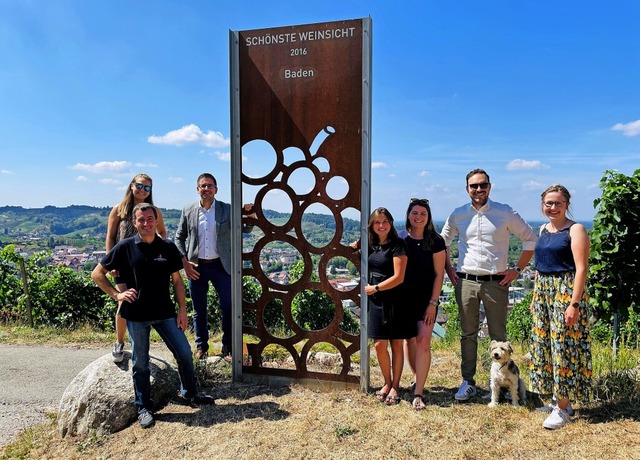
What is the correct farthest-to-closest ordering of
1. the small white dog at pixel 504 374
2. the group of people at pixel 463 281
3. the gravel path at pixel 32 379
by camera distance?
the gravel path at pixel 32 379 < the small white dog at pixel 504 374 < the group of people at pixel 463 281

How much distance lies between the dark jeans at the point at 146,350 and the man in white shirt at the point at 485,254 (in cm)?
250

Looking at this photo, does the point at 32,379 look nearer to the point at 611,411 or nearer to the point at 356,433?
the point at 356,433

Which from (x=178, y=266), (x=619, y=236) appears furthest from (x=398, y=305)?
(x=619, y=236)

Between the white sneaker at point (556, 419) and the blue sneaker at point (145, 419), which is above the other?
the white sneaker at point (556, 419)

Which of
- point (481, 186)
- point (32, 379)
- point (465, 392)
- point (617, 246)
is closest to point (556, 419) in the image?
point (465, 392)

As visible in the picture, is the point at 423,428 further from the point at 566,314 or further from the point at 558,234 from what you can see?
the point at 558,234

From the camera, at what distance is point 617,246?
195 inches

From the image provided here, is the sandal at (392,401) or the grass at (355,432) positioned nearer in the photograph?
the grass at (355,432)

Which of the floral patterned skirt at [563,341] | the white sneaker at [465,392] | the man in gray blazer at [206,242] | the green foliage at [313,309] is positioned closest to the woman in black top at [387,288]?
the white sneaker at [465,392]

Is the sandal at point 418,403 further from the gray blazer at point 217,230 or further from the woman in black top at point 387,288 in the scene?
the gray blazer at point 217,230

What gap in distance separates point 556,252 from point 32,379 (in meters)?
5.74

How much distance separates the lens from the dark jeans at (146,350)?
3.69 metres

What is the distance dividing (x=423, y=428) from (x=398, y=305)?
1.00m

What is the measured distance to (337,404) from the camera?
13.4ft
